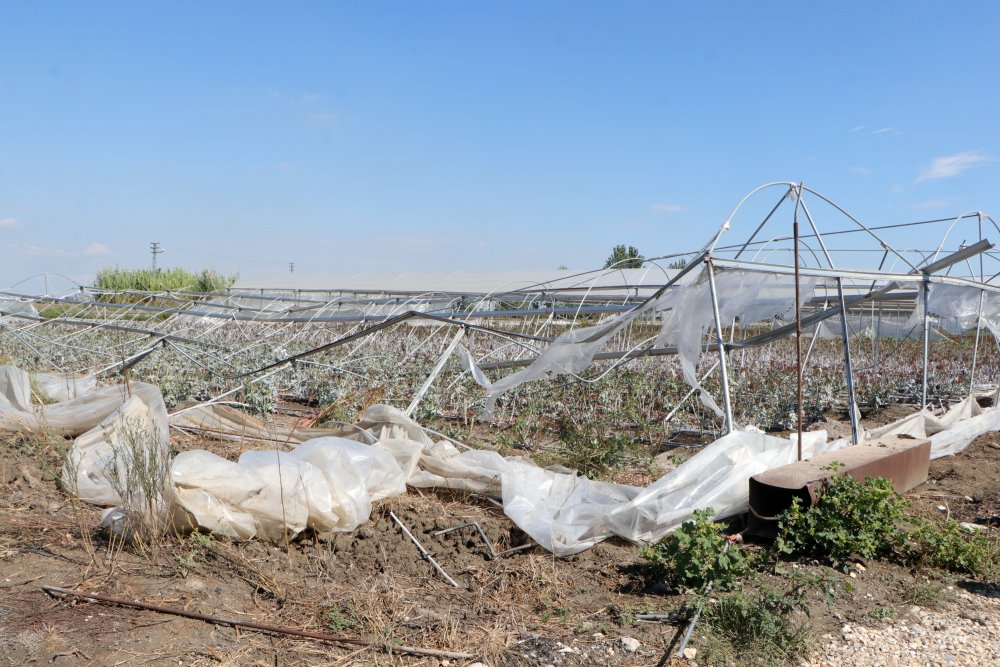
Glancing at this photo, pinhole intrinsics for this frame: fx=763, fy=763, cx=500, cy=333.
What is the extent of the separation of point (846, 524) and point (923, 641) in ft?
2.99

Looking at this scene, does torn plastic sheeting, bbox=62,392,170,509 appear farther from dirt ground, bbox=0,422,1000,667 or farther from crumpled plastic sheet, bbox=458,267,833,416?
crumpled plastic sheet, bbox=458,267,833,416

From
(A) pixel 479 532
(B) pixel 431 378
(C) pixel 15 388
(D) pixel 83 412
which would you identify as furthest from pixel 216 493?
(C) pixel 15 388

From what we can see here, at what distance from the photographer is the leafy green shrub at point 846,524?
390 cm

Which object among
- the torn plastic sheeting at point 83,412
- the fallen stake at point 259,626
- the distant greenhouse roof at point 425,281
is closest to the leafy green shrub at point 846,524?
the fallen stake at point 259,626

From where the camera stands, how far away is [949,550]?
384cm

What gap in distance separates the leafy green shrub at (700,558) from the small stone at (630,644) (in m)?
0.55

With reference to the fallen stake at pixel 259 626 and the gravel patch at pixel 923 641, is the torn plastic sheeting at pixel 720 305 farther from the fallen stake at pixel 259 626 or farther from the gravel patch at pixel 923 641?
the fallen stake at pixel 259 626

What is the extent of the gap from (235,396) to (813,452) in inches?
218

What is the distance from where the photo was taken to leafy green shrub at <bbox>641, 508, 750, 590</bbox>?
3418 mm

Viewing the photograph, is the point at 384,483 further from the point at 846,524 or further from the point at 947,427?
the point at 947,427

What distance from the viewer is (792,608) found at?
3.19 meters

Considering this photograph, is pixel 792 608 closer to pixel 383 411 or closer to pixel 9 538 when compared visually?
pixel 383 411

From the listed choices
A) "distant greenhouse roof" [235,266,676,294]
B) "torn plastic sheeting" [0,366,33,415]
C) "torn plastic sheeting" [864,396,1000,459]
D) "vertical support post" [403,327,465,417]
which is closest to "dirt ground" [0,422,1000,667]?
"vertical support post" [403,327,465,417]

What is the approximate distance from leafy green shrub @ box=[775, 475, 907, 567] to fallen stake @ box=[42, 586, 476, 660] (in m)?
1.97
